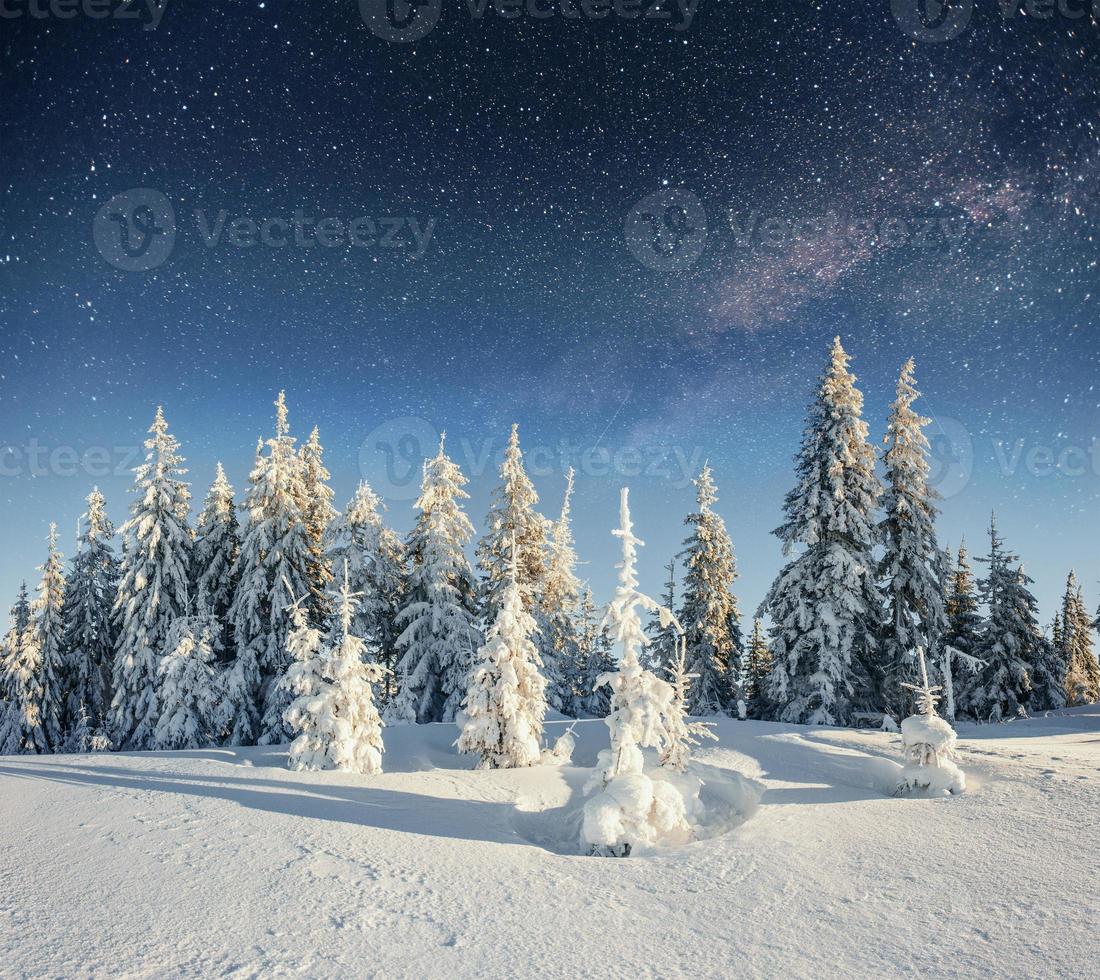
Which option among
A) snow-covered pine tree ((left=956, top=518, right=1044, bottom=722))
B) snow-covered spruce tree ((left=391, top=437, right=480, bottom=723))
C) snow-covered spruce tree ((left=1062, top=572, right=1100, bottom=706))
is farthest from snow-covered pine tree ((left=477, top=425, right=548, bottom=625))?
snow-covered spruce tree ((left=1062, top=572, right=1100, bottom=706))

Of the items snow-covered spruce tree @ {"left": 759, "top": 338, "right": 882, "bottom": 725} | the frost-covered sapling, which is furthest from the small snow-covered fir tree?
snow-covered spruce tree @ {"left": 759, "top": 338, "right": 882, "bottom": 725}

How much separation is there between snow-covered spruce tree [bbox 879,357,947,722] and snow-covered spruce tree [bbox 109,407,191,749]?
28.1 m

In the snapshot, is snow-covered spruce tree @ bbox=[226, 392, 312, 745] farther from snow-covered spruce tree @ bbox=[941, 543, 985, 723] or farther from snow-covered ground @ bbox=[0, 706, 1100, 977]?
snow-covered spruce tree @ bbox=[941, 543, 985, 723]

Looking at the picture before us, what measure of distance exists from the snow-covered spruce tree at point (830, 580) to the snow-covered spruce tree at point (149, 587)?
2454cm

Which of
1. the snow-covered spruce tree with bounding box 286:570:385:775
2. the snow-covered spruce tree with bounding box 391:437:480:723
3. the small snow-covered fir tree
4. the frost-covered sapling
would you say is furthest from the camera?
the snow-covered spruce tree with bounding box 391:437:480:723

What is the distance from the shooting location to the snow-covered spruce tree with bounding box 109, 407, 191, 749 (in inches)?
1047

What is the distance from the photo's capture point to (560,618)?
3550 cm

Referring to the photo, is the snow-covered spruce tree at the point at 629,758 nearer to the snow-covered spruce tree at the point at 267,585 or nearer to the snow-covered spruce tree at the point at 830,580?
the snow-covered spruce tree at the point at 830,580

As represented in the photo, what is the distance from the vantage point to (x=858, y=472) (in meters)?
23.8

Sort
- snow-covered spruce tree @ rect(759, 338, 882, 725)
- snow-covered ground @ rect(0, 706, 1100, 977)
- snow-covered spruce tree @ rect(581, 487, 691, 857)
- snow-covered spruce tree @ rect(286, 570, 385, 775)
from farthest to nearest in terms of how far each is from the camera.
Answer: snow-covered spruce tree @ rect(759, 338, 882, 725) → snow-covered spruce tree @ rect(286, 570, 385, 775) → snow-covered spruce tree @ rect(581, 487, 691, 857) → snow-covered ground @ rect(0, 706, 1100, 977)

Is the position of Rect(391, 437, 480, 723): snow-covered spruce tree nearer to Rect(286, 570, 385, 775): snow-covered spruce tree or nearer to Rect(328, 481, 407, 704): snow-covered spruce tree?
Rect(328, 481, 407, 704): snow-covered spruce tree

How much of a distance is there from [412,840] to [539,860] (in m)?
1.92

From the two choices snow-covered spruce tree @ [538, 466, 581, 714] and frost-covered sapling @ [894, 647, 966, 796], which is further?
snow-covered spruce tree @ [538, 466, 581, 714]

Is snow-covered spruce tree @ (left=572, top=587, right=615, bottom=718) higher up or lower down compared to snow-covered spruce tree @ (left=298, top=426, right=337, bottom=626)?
lower down
